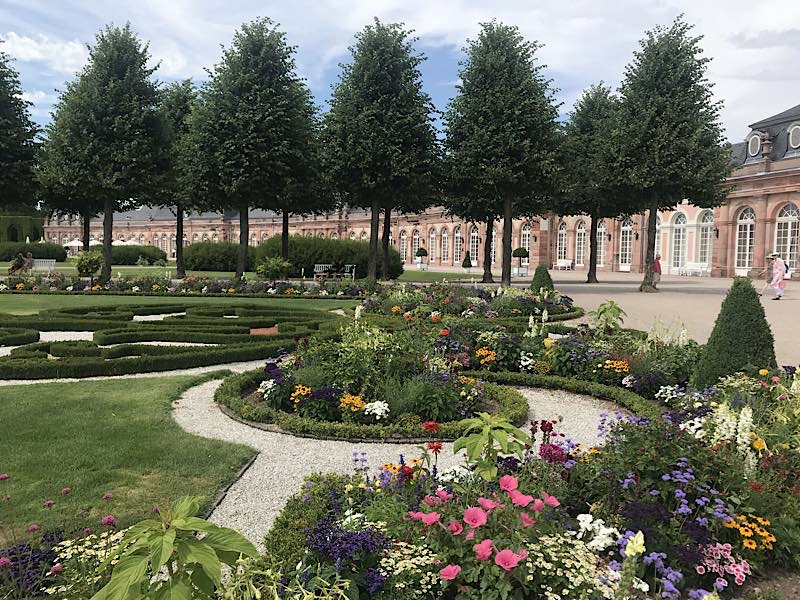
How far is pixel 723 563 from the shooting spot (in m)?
3.20

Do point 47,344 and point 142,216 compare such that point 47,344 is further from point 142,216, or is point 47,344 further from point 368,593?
point 142,216

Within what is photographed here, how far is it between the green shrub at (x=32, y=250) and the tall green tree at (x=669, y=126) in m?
36.8

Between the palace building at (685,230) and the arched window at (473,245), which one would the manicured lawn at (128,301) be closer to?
the palace building at (685,230)

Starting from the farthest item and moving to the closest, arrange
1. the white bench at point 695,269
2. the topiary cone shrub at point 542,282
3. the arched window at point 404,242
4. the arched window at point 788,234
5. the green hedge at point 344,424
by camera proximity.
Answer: the arched window at point 404,242 → the white bench at point 695,269 → the arched window at point 788,234 → the topiary cone shrub at point 542,282 → the green hedge at point 344,424

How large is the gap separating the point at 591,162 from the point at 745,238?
16.6 m

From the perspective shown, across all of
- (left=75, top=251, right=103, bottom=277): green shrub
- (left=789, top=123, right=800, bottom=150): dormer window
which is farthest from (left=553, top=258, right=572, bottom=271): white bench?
(left=75, top=251, right=103, bottom=277): green shrub

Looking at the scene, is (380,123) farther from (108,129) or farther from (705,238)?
(705,238)

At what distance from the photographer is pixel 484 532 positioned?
2801 millimetres

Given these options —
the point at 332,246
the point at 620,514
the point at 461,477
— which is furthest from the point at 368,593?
the point at 332,246

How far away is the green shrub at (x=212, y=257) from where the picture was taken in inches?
1373

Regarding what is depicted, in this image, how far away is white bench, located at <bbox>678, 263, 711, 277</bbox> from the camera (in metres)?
39.6

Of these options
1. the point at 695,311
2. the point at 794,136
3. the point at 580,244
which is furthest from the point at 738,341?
the point at 580,244

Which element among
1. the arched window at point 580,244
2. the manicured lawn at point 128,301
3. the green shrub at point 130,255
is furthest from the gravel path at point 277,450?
the arched window at point 580,244

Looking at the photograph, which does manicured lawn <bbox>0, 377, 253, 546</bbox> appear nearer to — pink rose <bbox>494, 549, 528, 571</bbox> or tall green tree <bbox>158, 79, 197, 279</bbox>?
pink rose <bbox>494, 549, 528, 571</bbox>
